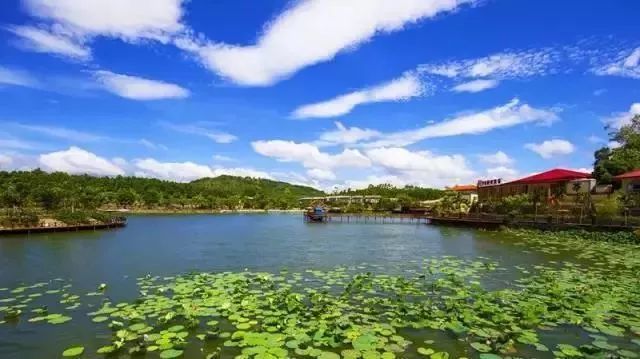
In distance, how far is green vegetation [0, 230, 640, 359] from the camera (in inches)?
278

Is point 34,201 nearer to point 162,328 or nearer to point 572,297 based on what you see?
point 162,328

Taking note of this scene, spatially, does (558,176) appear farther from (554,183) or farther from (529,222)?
(529,222)

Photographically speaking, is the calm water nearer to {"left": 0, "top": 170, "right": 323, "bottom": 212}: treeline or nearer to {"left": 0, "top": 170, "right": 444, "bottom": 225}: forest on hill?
{"left": 0, "top": 170, "right": 444, "bottom": 225}: forest on hill

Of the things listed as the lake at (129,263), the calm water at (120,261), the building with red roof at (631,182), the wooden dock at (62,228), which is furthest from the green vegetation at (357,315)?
the building with red roof at (631,182)

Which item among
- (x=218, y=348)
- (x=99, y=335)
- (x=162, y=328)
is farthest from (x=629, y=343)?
(x=99, y=335)

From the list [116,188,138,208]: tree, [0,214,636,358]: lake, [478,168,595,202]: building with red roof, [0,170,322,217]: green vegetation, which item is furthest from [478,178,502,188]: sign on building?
[116,188,138,208]: tree

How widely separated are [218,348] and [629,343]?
700 centimetres

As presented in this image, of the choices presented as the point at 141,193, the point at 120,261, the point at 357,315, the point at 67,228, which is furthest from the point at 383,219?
the point at 141,193

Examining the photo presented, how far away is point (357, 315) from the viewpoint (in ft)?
29.1

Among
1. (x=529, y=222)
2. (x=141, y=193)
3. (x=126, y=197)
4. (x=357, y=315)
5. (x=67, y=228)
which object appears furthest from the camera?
(x=141, y=193)

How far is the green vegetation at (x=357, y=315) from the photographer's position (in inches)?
278

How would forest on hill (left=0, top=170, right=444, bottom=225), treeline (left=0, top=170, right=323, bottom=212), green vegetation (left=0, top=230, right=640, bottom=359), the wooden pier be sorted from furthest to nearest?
1. treeline (left=0, top=170, right=323, bottom=212)
2. the wooden pier
3. forest on hill (left=0, top=170, right=444, bottom=225)
4. green vegetation (left=0, top=230, right=640, bottom=359)

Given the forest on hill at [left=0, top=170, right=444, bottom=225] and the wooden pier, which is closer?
the forest on hill at [left=0, top=170, right=444, bottom=225]

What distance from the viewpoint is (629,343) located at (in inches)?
289
